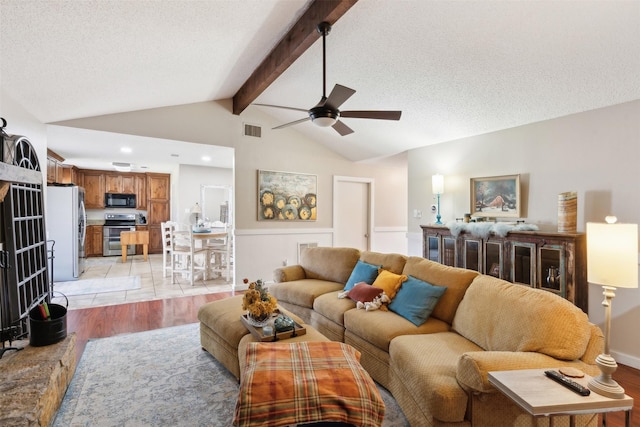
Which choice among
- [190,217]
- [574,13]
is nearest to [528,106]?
[574,13]

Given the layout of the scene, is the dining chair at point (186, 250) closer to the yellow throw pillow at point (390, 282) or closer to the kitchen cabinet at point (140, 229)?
the kitchen cabinet at point (140, 229)

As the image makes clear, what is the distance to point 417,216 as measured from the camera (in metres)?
5.14

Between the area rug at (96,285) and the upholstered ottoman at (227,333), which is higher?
the upholstered ottoman at (227,333)

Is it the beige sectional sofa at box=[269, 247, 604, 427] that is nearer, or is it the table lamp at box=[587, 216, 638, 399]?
the table lamp at box=[587, 216, 638, 399]

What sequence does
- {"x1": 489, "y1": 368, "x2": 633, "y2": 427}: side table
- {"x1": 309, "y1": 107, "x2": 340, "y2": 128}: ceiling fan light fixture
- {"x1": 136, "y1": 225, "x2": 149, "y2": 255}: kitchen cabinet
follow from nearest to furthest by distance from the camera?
1. {"x1": 489, "y1": 368, "x2": 633, "y2": 427}: side table
2. {"x1": 309, "y1": 107, "x2": 340, "y2": 128}: ceiling fan light fixture
3. {"x1": 136, "y1": 225, "x2": 149, "y2": 255}: kitchen cabinet

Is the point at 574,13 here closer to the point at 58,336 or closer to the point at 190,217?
the point at 58,336

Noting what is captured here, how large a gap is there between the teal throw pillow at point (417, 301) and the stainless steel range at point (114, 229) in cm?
803

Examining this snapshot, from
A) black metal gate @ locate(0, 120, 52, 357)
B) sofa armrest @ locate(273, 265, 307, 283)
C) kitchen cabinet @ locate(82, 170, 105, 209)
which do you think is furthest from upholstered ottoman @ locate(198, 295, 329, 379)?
kitchen cabinet @ locate(82, 170, 105, 209)

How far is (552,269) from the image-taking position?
307 cm

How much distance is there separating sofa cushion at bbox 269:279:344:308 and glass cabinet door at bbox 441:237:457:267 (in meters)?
1.47

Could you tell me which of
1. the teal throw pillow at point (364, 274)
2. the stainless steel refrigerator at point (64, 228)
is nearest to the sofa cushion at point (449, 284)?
the teal throw pillow at point (364, 274)

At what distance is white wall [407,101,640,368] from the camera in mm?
2830

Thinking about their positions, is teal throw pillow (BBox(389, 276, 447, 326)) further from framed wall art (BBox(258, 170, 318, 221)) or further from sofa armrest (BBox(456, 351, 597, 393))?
framed wall art (BBox(258, 170, 318, 221))

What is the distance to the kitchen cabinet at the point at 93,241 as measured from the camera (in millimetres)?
8141
